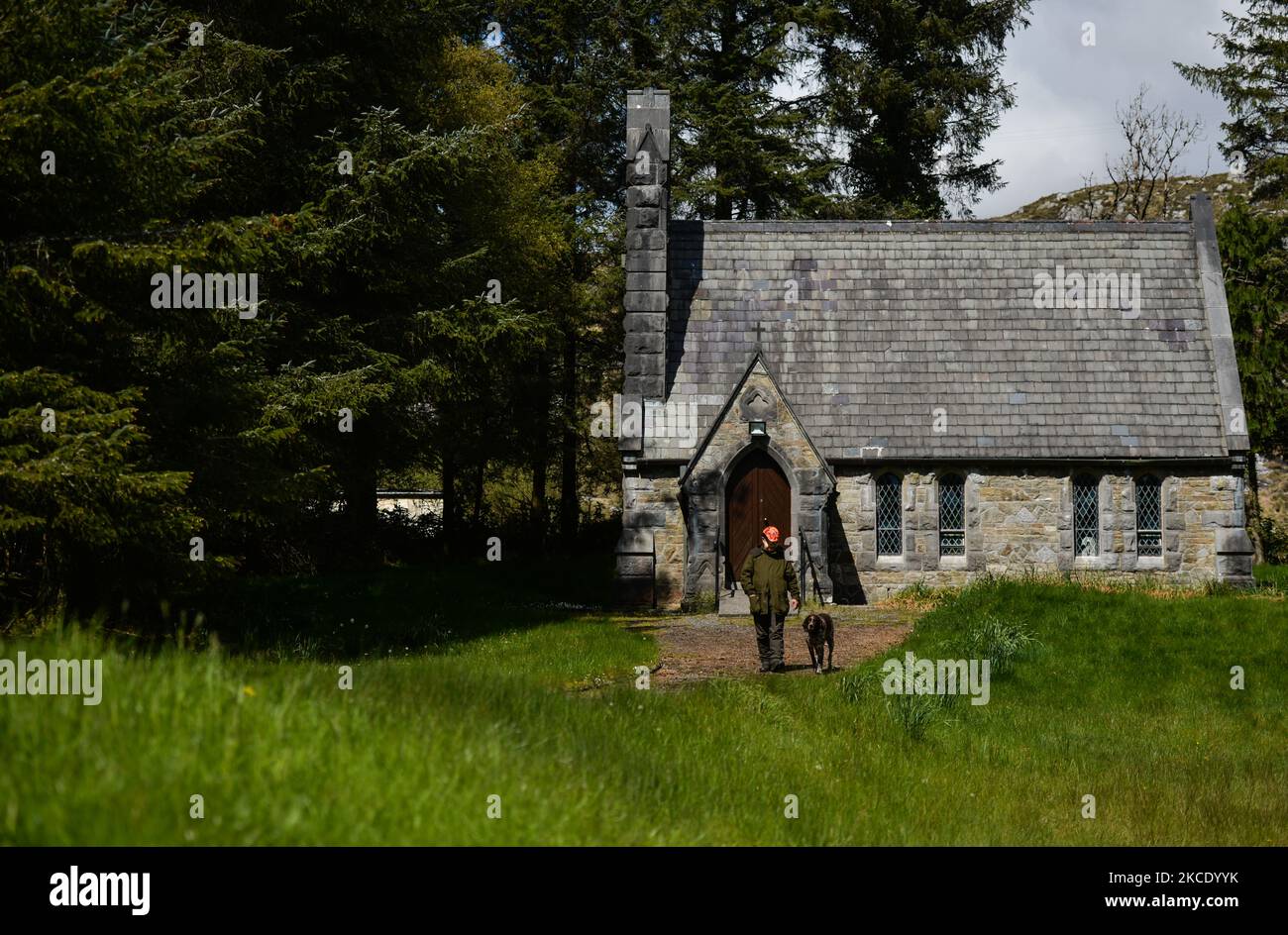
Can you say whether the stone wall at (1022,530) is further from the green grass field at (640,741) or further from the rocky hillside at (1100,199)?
the rocky hillside at (1100,199)

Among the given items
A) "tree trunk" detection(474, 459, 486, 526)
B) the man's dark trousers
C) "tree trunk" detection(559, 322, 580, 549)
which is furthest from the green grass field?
"tree trunk" detection(559, 322, 580, 549)

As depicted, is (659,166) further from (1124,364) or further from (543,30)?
(543,30)

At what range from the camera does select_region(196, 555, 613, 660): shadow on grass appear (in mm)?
14227

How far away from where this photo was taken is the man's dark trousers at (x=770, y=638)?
13531mm

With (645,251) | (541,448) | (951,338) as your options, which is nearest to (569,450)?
(541,448)

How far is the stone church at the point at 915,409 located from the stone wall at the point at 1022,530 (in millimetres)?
41

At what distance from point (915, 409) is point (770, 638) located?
995cm

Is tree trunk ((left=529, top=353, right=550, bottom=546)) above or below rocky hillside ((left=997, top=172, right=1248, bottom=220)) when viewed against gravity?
below

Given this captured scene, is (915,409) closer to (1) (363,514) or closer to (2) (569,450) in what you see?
(1) (363,514)

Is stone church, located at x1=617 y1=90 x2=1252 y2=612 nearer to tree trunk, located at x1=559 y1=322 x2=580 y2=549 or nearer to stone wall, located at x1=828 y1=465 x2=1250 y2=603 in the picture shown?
stone wall, located at x1=828 y1=465 x2=1250 y2=603

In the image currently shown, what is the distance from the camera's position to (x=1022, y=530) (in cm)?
2178

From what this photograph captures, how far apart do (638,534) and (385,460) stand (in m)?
6.67

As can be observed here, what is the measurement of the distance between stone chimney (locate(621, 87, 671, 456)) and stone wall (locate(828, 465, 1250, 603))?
4.15 m

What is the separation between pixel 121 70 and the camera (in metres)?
10.5
